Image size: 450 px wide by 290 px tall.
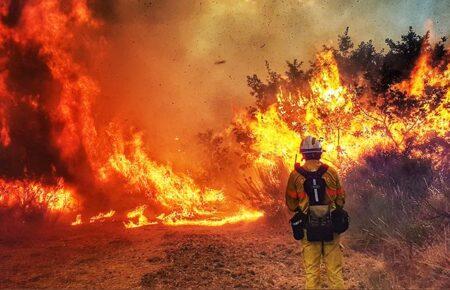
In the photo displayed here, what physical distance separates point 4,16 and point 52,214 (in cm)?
689

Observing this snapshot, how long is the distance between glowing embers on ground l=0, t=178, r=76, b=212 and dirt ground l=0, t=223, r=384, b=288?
212 centimetres

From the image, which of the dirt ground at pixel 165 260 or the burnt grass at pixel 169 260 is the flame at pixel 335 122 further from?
the dirt ground at pixel 165 260

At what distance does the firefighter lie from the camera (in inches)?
191

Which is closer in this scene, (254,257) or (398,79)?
(254,257)

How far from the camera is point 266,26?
66.6 ft

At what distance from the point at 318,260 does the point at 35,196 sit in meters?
9.58

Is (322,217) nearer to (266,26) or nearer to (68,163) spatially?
(68,163)

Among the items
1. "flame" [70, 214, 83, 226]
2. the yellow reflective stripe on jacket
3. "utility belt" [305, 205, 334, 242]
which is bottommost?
"utility belt" [305, 205, 334, 242]

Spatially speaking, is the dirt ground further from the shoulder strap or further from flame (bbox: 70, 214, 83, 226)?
the shoulder strap

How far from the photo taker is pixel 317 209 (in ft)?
16.0

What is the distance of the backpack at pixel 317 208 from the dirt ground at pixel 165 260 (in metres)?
1.80

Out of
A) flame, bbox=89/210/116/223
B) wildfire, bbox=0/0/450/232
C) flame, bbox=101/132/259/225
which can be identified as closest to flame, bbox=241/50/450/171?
wildfire, bbox=0/0/450/232

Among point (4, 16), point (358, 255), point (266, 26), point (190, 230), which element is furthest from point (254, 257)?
point (266, 26)

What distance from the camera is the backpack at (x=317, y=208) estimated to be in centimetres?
482
